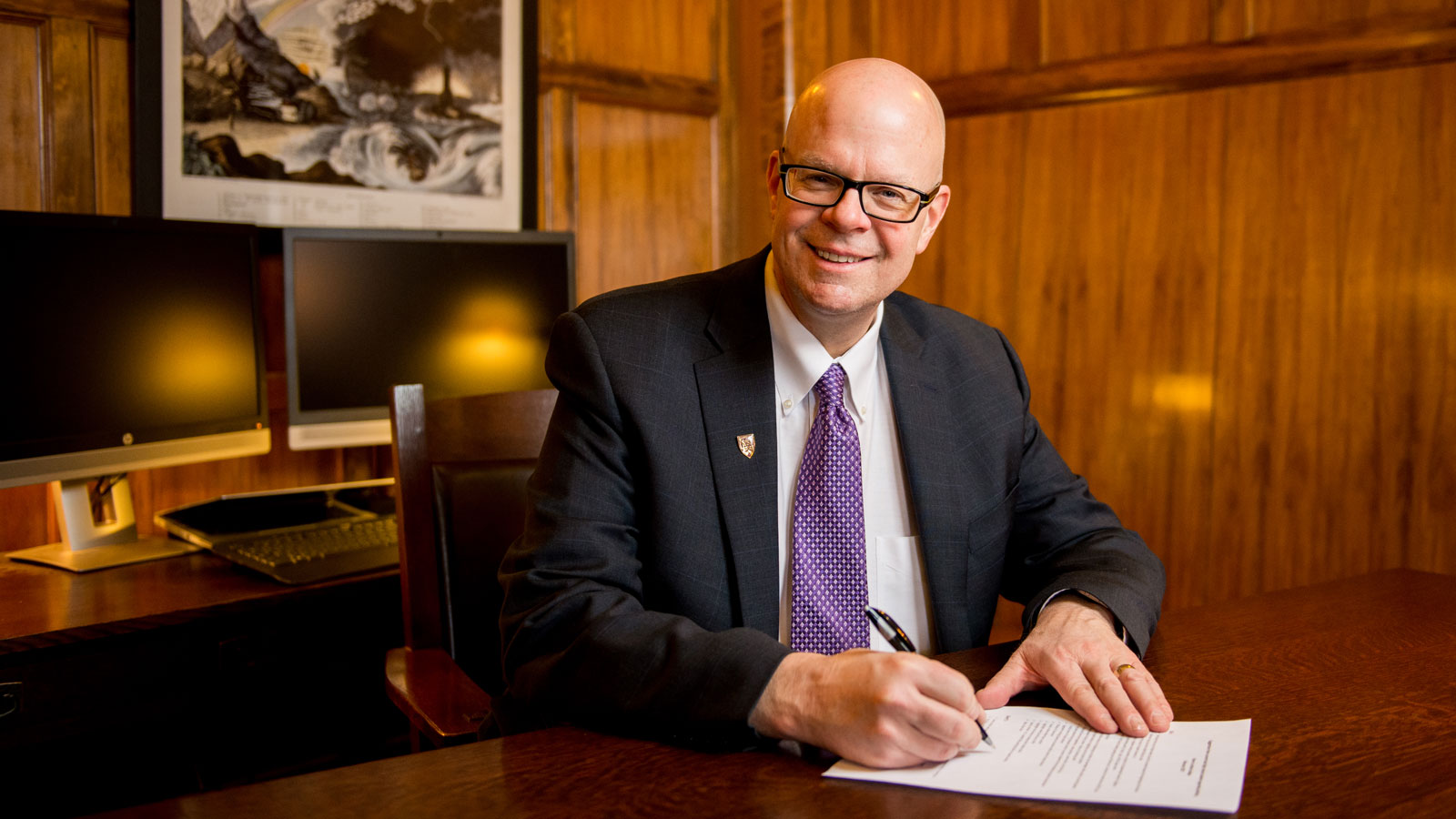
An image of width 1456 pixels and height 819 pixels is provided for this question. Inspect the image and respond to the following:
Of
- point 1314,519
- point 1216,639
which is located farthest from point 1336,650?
point 1314,519

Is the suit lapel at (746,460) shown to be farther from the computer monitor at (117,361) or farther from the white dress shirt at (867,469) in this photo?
the computer monitor at (117,361)

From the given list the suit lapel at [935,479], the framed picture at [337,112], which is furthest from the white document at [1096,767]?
the framed picture at [337,112]

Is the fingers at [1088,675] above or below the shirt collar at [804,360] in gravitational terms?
below

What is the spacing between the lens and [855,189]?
4.74 ft

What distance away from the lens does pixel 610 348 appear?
144 centimetres

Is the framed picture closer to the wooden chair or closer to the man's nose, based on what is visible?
the wooden chair

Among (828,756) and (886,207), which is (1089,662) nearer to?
(828,756)

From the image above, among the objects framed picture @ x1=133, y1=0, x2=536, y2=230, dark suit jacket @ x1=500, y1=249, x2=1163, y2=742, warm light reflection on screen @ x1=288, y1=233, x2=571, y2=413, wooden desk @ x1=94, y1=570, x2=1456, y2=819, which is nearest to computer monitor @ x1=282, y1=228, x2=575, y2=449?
warm light reflection on screen @ x1=288, y1=233, x2=571, y2=413

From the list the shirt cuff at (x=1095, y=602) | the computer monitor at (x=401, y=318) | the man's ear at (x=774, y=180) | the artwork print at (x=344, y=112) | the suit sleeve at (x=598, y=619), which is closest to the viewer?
the suit sleeve at (x=598, y=619)

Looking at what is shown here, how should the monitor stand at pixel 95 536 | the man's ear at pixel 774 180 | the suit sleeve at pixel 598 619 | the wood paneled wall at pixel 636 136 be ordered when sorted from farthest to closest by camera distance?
the wood paneled wall at pixel 636 136
the monitor stand at pixel 95 536
the man's ear at pixel 774 180
the suit sleeve at pixel 598 619

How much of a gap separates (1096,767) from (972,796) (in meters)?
0.13

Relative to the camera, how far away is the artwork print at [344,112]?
2.71 m

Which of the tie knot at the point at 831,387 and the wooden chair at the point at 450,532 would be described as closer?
Answer: the tie knot at the point at 831,387

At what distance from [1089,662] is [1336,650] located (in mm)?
369
